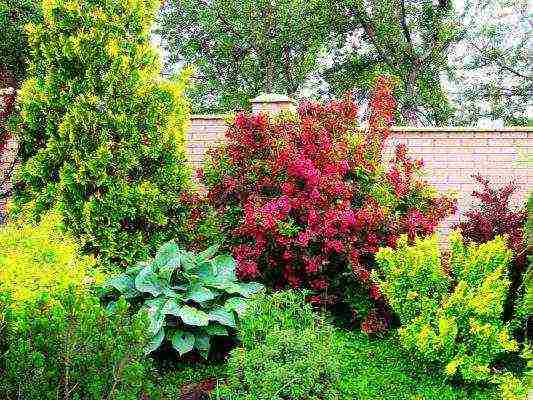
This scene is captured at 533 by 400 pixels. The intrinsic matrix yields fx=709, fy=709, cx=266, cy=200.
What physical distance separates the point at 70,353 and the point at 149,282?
235 centimetres

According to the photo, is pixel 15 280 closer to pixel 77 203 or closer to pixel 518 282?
pixel 77 203

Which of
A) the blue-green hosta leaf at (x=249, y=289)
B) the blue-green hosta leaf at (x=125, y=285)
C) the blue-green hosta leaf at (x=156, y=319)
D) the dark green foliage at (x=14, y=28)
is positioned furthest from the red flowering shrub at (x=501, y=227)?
the dark green foliage at (x=14, y=28)

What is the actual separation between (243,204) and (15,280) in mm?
2674

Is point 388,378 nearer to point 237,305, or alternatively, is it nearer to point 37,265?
point 237,305

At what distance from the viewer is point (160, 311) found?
505 cm

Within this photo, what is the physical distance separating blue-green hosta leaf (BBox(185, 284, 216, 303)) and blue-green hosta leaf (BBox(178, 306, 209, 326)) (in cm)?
11

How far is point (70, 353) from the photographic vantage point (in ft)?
9.80

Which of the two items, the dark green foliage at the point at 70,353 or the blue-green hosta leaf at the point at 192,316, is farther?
the blue-green hosta leaf at the point at 192,316

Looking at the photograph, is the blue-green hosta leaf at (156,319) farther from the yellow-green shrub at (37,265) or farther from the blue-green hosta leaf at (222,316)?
the yellow-green shrub at (37,265)

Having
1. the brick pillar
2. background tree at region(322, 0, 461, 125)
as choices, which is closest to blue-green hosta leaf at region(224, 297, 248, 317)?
the brick pillar

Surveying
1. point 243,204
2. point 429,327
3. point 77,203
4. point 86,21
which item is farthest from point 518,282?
point 86,21

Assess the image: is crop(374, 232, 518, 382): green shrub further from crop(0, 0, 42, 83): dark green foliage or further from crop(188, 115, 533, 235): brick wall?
crop(0, 0, 42, 83): dark green foliage

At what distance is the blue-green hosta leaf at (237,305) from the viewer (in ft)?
17.0

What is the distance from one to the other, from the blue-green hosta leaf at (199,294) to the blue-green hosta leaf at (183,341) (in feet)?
0.83
